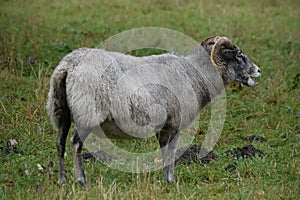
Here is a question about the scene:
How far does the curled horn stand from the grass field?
126 centimetres

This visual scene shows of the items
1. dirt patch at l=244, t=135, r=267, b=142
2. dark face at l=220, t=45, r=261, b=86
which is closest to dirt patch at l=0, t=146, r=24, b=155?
dark face at l=220, t=45, r=261, b=86

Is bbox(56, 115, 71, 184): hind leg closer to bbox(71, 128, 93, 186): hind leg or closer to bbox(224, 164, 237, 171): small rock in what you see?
bbox(71, 128, 93, 186): hind leg

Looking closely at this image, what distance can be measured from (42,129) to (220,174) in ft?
8.62

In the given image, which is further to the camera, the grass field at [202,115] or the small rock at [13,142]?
the small rock at [13,142]

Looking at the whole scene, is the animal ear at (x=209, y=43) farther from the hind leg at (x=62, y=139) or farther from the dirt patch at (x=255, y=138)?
the hind leg at (x=62, y=139)

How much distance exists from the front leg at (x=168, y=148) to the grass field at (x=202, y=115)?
16cm

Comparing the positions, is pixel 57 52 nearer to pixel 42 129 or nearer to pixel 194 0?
pixel 42 129

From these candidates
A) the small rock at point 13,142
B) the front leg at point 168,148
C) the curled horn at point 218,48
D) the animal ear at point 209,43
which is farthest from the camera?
the small rock at point 13,142

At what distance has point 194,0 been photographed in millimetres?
14648

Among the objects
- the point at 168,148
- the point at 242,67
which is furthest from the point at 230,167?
the point at 242,67

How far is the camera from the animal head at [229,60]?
282 inches

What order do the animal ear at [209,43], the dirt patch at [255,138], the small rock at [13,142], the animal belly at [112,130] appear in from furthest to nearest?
the dirt patch at [255,138] → the small rock at [13,142] → the animal ear at [209,43] → the animal belly at [112,130]

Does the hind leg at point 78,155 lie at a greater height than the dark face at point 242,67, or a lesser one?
lesser

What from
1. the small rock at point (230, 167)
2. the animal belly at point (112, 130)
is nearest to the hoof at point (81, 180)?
the animal belly at point (112, 130)
